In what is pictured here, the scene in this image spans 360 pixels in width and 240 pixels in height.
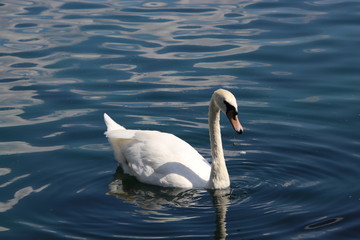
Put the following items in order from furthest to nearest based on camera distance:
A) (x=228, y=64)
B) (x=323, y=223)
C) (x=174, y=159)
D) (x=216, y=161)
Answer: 1. (x=228, y=64)
2. (x=174, y=159)
3. (x=216, y=161)
4. (x=323, y=223)

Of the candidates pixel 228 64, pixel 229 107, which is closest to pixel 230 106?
pixel 229 107

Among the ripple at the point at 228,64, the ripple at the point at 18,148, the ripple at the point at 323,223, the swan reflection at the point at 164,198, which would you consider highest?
the ripple at the point at 228,64

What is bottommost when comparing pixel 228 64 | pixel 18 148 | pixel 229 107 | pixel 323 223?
pixel 323 223

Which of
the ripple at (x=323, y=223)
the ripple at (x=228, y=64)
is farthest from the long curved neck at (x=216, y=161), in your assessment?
the ripple at (x=228, y=64)

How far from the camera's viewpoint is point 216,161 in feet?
33.2

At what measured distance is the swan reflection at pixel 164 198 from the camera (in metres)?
9.27

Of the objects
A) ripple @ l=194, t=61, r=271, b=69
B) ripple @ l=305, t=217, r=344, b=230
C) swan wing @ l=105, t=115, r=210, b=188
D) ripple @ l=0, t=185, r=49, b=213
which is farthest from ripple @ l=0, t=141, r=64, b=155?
ripple @ l=194, t=61, r=271, b=69

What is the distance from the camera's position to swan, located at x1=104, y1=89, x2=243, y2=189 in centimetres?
1009

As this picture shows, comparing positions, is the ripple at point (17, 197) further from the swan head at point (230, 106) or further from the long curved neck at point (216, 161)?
the swan head at point (230, 106)

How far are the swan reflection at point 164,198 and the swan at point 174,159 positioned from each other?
0.33ft

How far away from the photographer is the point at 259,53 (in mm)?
16266

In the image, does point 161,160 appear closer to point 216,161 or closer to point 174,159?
point 174,159

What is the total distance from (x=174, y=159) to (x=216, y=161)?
58 cm

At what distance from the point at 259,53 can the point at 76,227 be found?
27.0 feet
